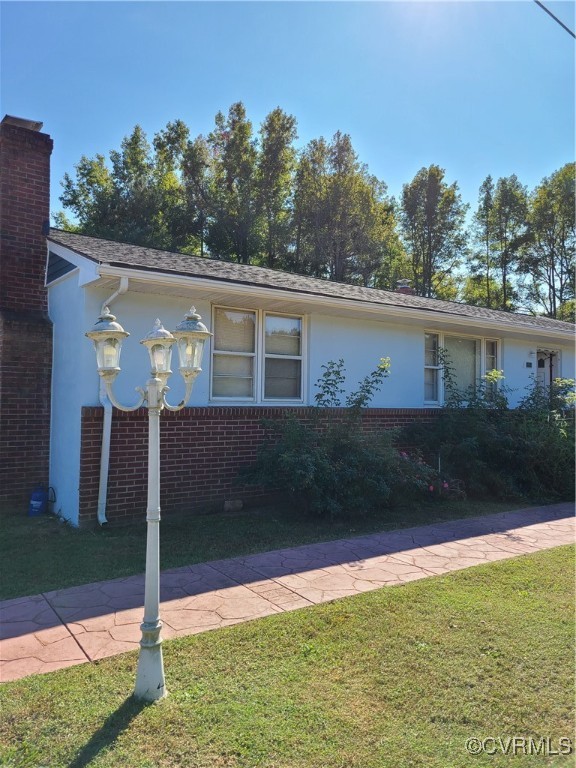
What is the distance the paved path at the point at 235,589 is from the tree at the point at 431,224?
26512 mm

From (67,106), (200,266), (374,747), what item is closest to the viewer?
(374,747)

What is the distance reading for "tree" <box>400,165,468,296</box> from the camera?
30.4 m

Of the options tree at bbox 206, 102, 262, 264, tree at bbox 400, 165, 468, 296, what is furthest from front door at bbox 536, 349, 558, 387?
tree at bbox 400, 165, 468, 296

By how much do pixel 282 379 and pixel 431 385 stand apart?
3472 mm

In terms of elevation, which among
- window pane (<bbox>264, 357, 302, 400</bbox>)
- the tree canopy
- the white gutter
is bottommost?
window pane (<bbox>264, 357, 302, 400</bbox>)

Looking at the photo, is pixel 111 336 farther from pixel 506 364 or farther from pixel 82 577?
pixel 506 364

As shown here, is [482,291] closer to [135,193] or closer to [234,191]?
[234,191]

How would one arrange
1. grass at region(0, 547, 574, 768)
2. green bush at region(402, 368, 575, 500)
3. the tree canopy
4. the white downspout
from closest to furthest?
grass at region(0, 547, 574, 768) → the white downspout → green bush at region(402, 368, 575, 500) → the tree canopy

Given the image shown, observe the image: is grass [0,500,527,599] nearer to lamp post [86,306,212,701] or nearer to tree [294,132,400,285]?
lamp post [86,306,212,701]

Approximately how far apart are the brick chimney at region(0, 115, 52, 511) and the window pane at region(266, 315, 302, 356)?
3.21m

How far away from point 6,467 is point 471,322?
314 inches

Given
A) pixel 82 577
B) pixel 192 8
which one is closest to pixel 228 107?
pixel 192 8

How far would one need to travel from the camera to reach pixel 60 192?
24125 millimetres
